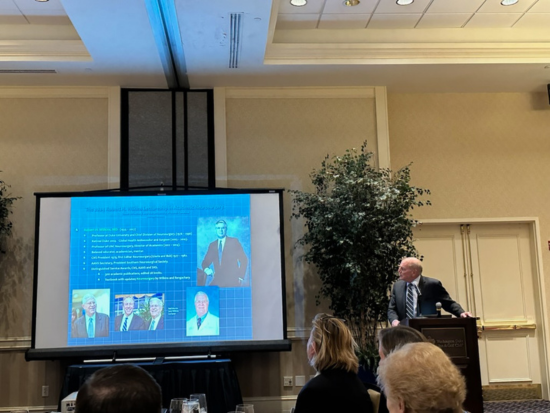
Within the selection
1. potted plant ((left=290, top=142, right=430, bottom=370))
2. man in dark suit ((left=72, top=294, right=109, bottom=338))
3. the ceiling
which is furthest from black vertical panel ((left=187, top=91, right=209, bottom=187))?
man in dark suit ((left=72, top=294, right=109, bottom=338))

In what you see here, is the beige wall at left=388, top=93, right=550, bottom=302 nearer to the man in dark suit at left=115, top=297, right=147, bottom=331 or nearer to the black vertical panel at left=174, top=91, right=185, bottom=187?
the black vertical panel at left=174, top=91, right=185, bottom=187

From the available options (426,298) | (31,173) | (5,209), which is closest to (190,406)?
(426,298)

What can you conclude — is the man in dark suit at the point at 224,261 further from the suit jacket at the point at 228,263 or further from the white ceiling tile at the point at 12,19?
the white ceiling tile at the point at 12,19

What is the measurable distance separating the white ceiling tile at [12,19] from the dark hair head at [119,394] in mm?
5261

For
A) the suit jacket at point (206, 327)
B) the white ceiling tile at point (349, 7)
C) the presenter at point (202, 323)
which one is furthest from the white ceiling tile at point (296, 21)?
the suit jacket at point (206, 327)

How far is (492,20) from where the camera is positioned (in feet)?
19.0

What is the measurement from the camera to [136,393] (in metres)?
1.30

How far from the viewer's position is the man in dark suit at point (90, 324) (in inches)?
219

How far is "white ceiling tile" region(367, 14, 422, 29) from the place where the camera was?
5.66 metres

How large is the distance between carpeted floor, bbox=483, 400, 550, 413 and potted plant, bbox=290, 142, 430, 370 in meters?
1.65

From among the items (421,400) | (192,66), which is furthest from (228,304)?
(421,400)

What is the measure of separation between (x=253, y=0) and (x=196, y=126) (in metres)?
1.99

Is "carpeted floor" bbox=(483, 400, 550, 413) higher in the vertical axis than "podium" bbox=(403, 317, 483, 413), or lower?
lower

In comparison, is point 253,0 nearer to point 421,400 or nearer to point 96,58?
point 96,58
